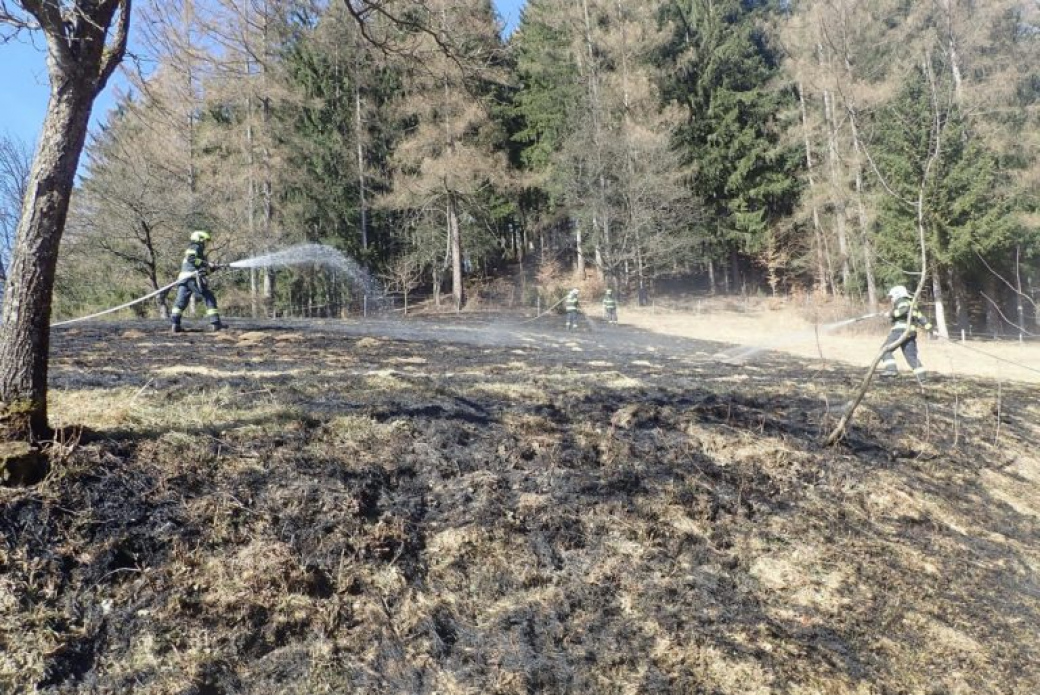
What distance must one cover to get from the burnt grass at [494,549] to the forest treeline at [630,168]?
12.1 metres

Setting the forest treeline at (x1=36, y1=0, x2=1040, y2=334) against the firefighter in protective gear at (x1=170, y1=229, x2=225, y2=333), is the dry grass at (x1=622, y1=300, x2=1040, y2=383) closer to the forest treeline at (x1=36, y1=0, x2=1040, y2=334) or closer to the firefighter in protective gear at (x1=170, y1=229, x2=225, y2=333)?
the forest treeline at (x1=36, y1=0, x2=1040, y2=334)

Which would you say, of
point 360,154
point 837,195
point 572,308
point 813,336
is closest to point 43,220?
point 572,308

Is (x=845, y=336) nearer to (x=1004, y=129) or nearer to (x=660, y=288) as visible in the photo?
(x=1004, y=129)

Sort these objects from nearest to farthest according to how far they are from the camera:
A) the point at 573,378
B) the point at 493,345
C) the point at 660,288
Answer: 1. the point at 573,378
2. the point at 493,345
3. the point at 660,288

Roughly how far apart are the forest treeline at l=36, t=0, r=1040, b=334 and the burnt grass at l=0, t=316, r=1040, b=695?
39.6ft

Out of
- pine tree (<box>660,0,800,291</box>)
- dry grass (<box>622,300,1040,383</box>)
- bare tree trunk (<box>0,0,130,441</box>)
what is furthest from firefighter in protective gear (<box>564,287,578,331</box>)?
pine tree (<box>660,0,800,291</box>)

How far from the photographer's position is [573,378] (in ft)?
27.1

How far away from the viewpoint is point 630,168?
27.3 metres

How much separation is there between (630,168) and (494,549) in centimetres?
2565

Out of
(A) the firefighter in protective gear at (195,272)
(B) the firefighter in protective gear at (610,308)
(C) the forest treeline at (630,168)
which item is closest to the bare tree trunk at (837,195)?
(C) the forest treeline at (630,168)

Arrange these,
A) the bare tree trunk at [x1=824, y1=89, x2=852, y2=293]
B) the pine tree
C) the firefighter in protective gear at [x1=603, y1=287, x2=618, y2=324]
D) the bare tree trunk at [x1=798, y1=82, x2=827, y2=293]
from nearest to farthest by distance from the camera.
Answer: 1. the firefighter in protective gear at [x1=603, y1=287, x2=618, y2=324]
2. the bare tree trunk at [x1=824, y1=89, x2=852, y2=293]
3. the bare tree trunk at [x1=798, y1=82, x2=827, y2=293]
4. the pine tree

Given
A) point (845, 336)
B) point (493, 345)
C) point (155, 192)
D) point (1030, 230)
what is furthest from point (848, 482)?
point (1030, 230)

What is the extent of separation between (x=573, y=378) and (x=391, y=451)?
399 centimetres

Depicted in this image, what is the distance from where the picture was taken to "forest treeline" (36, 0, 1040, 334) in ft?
66.5
